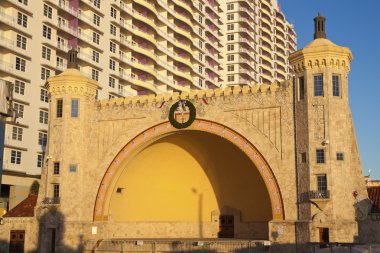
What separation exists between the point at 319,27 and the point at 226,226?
72.7 ft

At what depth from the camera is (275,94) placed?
4222 cm

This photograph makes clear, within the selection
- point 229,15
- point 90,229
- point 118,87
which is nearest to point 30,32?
point 118,87

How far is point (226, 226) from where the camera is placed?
51312mm

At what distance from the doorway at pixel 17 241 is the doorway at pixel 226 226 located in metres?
19.4

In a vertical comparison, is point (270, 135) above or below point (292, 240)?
above

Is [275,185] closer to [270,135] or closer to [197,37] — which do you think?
[270,135]

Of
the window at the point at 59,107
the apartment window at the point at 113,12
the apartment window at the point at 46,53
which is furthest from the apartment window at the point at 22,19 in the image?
the window at the point at 59,107

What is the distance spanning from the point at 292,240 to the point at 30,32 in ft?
172

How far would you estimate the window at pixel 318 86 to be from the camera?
3951 cm

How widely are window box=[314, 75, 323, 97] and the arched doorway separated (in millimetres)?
11245

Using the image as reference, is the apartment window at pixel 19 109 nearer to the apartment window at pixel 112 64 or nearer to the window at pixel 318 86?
the apartment window at pixel 112 64

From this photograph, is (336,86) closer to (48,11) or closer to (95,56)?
(48,11)

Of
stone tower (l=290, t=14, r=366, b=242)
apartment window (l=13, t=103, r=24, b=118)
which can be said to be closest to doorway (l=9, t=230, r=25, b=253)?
stone tower (l=290, t=14, r=366, b=242)

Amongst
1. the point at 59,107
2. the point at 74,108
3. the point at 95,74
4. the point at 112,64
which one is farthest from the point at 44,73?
the point at 74,108
